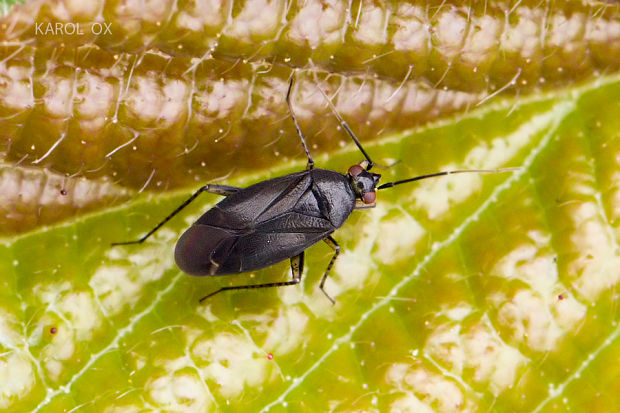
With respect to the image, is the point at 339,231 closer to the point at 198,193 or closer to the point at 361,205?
the point at 361,205

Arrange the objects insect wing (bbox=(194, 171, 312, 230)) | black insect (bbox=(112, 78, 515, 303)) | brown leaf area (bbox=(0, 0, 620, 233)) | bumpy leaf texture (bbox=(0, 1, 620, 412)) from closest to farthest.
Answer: brown leaf area (bbox=(0, 0, 620, 233))
bumpy leaf texture (bbox=(0, 1, 620, 412))
black insect (bbox=(112, 78, 515, 303))
insect wing (bbox=(194, 171, 312, 230))

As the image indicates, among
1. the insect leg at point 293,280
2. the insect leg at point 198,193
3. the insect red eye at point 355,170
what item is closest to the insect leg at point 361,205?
the insect red eye at point 355,170

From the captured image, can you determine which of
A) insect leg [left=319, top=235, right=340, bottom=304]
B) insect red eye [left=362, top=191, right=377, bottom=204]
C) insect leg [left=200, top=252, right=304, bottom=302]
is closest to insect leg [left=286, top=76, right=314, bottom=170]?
insect red eye [left=362, top=191, right=377, bottom=204]

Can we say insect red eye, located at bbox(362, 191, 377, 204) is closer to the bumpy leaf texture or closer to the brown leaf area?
the bumpy leaf texture

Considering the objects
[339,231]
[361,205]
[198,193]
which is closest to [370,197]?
[361,205]

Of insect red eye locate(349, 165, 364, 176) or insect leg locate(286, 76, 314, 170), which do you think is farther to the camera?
insect red eye locate(349, 165, 364, 176)

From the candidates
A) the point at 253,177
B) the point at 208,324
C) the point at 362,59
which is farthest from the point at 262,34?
the point at 208,324
